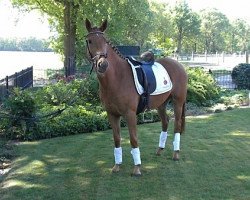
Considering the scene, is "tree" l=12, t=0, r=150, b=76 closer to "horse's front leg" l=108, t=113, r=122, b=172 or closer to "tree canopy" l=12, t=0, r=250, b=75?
"tree canopy" l=12, t=0, r=250, b=75

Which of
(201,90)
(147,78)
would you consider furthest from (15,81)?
(147,78)

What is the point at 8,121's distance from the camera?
385 inches

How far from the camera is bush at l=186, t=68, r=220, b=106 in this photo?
50.2ft

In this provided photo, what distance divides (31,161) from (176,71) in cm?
346

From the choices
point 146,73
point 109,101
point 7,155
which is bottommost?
point 7,155

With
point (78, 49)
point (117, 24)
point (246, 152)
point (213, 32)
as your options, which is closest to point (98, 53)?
point (246, 152)

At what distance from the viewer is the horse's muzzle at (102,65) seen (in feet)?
18.4

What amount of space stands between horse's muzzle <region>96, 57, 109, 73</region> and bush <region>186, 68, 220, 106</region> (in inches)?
391

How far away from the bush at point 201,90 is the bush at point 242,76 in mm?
2749

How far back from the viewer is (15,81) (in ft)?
52.4

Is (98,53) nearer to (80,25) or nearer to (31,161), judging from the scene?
(31,161)

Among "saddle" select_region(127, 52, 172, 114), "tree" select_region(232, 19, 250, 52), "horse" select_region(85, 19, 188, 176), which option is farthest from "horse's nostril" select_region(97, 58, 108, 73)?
"tree" select_region(232, 19, 250, 52)

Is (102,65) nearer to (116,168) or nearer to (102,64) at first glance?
(102,64)

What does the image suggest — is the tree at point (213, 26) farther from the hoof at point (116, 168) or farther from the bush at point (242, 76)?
the hoof at point (116, 168)
